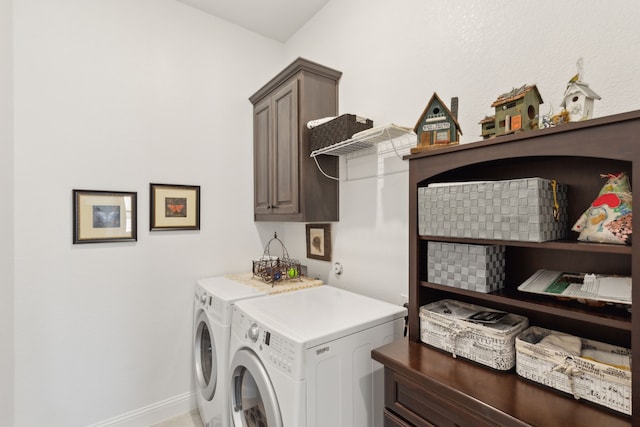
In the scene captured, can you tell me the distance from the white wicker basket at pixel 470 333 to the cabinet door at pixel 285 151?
109 centimetres

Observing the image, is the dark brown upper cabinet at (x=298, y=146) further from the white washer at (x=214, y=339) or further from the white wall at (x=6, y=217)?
the white wall at (x=6, y=217)

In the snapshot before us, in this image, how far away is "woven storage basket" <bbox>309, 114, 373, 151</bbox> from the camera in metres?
1.74

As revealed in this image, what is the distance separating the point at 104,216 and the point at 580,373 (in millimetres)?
2442

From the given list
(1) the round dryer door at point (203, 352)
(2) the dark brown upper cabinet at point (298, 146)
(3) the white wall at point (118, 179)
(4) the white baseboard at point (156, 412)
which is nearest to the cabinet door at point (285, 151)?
(2) the dark brown upper cabinet at point (298, 146)

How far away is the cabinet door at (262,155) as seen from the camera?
2.35m

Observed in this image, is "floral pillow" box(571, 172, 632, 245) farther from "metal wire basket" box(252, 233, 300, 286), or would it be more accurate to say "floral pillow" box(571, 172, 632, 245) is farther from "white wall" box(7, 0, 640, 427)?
"metal wire basket" box(252, 233, 300, 286)

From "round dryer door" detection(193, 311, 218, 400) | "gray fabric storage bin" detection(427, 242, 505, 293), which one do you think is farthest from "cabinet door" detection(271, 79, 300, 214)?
"gray fabric storage bin" detection(427, 242, 505, 293)

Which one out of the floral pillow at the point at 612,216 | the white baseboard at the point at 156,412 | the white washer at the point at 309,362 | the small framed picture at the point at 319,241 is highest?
the floral pillow at the point at 612,216

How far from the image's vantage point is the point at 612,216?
Answer: 836mm

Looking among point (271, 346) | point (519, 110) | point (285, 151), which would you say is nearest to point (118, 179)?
point (285, 151)

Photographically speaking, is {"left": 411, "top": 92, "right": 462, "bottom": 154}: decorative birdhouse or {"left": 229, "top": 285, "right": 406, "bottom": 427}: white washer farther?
{"left": 411, "top": 92, "right": 462, "bottom": 154}: decorative birdhouse

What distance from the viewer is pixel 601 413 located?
0.80 metres

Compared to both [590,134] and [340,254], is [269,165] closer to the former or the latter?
[340,254]

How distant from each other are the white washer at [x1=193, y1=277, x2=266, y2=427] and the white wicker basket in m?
1.03
